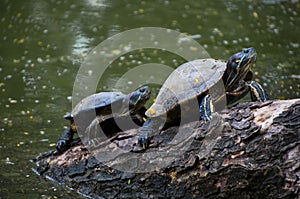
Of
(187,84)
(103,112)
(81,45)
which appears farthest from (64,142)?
(81,45)

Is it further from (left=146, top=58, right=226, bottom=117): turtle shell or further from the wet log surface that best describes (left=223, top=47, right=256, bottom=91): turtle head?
the wet log surface

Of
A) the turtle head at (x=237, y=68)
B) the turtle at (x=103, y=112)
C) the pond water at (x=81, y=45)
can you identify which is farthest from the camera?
the pond water at (x=81, y=45)

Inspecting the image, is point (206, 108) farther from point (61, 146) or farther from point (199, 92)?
point (61, 146)

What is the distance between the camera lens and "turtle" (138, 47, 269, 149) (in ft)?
13.8

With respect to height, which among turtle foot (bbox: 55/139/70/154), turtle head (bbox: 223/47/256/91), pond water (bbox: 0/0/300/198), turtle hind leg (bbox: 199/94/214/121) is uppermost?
turtle head (bbox: 223/47/256/91)

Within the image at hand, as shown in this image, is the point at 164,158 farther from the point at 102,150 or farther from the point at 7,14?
the point at 7,14

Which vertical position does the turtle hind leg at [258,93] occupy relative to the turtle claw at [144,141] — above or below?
above

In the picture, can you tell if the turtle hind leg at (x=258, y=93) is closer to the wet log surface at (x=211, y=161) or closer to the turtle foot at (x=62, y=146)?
the wet log surface at (x=211, y=161)

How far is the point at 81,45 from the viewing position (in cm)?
895

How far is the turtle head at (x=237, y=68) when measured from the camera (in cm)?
432

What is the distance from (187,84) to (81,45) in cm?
503

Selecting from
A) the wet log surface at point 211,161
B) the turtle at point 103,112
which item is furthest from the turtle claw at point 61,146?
the wet log surface at point 211,161

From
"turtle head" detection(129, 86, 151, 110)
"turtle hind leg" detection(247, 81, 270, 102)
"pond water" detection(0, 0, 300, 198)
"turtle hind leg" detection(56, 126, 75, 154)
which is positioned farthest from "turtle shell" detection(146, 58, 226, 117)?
"pond water" detection(0, 0, 300, 198)

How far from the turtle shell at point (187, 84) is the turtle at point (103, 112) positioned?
0.71 ft
